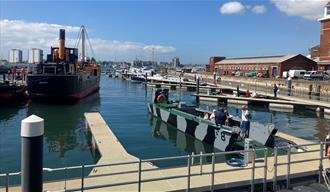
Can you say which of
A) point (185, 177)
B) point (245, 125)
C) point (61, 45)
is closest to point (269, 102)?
point (245, 125)

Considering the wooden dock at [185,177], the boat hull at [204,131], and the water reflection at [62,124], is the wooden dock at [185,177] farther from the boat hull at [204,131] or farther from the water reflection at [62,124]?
the water reflection at [62,124]

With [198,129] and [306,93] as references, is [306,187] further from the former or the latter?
[306,93]

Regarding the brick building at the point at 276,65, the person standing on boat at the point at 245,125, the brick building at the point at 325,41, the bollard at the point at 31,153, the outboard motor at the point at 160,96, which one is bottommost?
the person standing on boat at the point at 245,125

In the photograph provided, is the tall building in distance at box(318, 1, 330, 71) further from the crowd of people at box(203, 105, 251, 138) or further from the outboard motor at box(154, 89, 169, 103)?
the crowd of people at box(203, 105, 251, 138)

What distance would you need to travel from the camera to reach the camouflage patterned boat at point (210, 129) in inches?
699

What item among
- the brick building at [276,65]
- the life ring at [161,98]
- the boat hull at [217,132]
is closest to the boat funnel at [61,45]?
the life ring at [161,98]

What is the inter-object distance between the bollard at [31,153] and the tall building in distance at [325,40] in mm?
76701

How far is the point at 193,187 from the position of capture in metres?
9.33

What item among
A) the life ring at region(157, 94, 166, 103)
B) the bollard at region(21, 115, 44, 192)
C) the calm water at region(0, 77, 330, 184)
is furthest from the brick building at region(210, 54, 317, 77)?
the bollard at region(21, 115, 44, 192)

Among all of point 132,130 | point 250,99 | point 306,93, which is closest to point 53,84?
point 132,130

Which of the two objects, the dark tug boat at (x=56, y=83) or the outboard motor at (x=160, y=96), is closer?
the outboard motor at (x=160, y=96)

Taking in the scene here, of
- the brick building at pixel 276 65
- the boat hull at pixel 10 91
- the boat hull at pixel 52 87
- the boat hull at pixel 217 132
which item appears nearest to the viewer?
the boat hull at pixel 217 132

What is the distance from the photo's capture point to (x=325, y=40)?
248ft

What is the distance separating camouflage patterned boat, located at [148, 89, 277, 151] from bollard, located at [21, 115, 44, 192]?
44.0 feet
